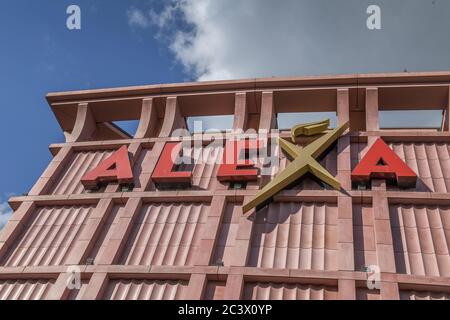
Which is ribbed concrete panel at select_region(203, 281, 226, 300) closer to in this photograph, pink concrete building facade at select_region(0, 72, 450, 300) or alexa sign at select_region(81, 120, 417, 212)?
pink concrete building facade at select_region(0, 72, 450, 300)

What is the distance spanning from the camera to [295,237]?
21.0 meters

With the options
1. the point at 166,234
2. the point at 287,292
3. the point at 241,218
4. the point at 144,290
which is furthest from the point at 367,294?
the point at 166,234

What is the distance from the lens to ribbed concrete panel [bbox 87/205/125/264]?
2189 cm

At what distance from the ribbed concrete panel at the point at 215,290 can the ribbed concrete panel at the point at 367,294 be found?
15.3ft

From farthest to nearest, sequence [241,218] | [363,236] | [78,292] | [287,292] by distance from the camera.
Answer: [241,218] < [363,236] < [78,292] < [287,292]

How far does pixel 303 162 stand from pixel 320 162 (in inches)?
52.3

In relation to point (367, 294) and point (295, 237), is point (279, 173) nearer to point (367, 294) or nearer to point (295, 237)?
point (295, 237)

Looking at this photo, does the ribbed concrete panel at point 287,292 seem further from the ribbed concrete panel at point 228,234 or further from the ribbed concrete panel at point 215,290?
the ribbed concrete panel at point 228,234

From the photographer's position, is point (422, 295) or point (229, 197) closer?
point (422, 295)

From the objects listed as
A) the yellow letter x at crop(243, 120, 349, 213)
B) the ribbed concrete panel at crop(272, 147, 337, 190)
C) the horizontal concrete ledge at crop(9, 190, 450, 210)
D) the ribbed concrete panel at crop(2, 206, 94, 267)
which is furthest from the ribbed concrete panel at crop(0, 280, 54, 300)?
the ribbed concrete panel at crop(272, 147, 337, 190)

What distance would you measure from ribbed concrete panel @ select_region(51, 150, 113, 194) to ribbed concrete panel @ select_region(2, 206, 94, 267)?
3.90 ft

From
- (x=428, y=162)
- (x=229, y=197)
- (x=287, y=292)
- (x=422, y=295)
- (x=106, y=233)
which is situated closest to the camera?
(x=422, y=295)

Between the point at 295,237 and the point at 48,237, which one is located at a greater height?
the point at 295,237
